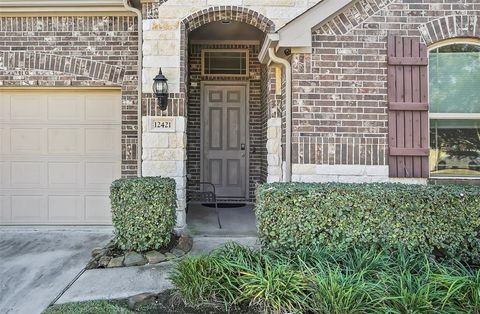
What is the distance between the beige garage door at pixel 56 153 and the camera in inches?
243

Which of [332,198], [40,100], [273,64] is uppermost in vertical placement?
[273,64]

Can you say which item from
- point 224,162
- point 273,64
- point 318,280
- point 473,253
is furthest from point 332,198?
point 224,162

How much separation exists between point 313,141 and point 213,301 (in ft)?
8.35

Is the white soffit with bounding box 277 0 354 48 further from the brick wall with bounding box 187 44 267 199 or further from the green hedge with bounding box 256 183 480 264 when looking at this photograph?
the brick wall with bounding box 187 44 267 199

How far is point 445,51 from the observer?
5.05 meters

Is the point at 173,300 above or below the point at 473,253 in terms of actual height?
below

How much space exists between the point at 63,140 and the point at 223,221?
118 inches

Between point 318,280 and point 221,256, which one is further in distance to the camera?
point 221,256

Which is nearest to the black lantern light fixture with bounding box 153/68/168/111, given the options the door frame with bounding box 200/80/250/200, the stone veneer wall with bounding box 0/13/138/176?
the stone veneer wall with bounding box 0/13/138/176

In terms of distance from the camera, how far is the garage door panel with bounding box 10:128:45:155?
6164 mm

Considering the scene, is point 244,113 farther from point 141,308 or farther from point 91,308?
point 91,308

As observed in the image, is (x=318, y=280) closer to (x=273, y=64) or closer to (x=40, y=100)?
(x=273, y=64)

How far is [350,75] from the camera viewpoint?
496 cm

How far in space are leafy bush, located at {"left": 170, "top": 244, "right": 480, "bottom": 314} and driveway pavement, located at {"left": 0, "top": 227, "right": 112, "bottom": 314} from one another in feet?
4.72
